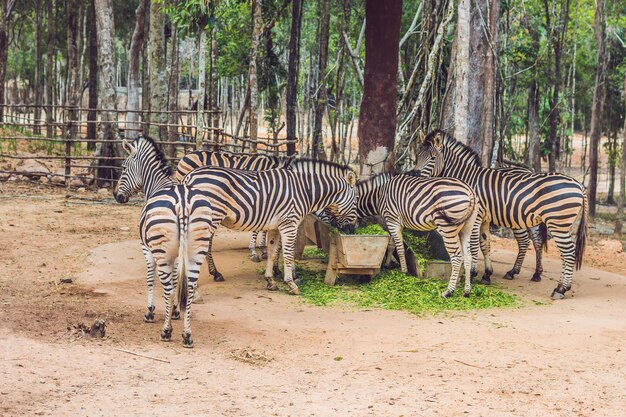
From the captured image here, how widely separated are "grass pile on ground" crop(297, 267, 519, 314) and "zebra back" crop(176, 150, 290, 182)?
85.5 inches

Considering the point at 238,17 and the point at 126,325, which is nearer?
the point at 126,325

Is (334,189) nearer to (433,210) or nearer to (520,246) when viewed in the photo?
(433,210)

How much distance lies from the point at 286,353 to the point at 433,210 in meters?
3.30

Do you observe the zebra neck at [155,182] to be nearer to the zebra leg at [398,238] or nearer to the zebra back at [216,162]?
the zebra back at [216,162]

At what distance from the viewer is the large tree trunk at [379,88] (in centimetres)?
1144

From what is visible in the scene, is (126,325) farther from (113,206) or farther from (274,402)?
(113,206)

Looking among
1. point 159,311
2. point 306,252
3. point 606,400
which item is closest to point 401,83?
point 306,252

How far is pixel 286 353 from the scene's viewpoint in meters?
7.07

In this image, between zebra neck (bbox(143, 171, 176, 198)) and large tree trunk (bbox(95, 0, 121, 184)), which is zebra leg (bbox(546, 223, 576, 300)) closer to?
zebra neck (bbox(143, 171, 176, 198))

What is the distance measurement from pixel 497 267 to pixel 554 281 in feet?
3.67

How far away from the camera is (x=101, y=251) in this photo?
11445mm

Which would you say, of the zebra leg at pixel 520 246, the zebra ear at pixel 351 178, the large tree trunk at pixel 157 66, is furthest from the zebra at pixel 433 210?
the large tree trunk at pixel 157 66

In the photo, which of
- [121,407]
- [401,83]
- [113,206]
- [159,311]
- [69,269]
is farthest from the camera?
[401,83]

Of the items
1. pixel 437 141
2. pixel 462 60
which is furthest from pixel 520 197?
pixel 462 60
